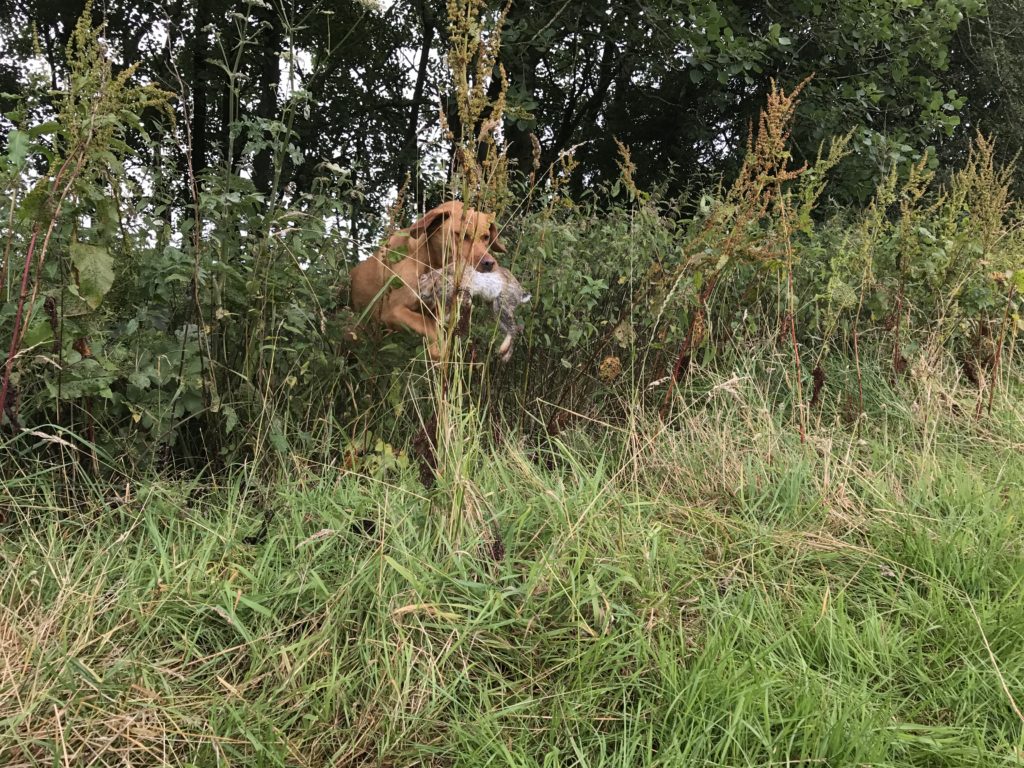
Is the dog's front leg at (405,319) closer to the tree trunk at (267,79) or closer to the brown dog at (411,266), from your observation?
the brown dog at (411,266)

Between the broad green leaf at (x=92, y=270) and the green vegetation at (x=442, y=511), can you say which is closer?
the green vegetation at (x=442, y=511)

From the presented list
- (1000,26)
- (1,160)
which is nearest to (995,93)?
(1000,26)

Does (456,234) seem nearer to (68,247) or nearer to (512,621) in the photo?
(68,247)

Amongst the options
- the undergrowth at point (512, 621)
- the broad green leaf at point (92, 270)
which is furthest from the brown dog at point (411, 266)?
the broad green leaf at point (92, 270)

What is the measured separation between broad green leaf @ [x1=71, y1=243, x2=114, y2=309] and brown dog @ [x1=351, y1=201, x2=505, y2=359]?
74 cm

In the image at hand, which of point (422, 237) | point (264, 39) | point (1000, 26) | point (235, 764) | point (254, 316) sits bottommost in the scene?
point (235, 764)

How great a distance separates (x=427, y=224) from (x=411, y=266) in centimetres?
15

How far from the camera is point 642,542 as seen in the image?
203cm

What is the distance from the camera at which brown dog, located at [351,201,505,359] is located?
246 centimetres

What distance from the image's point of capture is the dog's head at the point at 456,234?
2.24m

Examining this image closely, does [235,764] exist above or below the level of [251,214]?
below

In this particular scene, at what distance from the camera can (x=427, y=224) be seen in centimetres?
260

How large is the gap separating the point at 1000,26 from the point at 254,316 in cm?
1214

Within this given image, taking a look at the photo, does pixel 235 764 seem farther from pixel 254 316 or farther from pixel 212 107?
pixel 212 107
